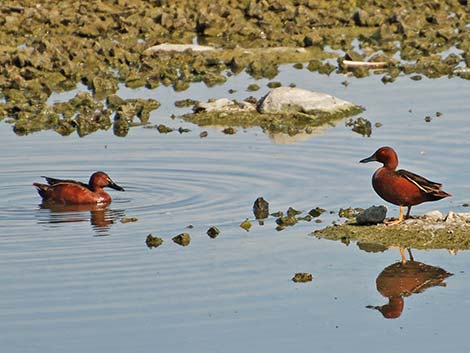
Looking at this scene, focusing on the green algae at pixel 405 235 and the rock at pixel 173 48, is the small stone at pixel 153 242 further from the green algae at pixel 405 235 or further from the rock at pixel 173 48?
the rock at pixel 173 48

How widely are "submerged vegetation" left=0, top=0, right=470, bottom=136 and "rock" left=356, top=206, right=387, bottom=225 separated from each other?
22.5 ft

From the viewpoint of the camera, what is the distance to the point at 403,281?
13195 mm

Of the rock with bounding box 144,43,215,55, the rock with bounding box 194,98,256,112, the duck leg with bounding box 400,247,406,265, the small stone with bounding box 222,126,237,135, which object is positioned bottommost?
the duck leg with bounding box 400,247,406,265

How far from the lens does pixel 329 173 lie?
18.1 meters

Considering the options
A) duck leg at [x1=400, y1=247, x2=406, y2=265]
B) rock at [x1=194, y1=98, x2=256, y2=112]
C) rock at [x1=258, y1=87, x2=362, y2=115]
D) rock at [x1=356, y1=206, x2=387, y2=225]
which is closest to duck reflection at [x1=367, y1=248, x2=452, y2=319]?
duck leg at [x1=400, y1=247, x2=406, y2=265]

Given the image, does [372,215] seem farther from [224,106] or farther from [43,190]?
[224,106]

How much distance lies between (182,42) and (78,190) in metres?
10.3

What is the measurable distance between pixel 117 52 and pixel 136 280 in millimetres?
12992

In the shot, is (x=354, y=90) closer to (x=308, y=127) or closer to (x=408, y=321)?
(x=308, y=127)

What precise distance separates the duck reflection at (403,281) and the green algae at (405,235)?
1.84 feet

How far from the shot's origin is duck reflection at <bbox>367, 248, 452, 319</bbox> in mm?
12391

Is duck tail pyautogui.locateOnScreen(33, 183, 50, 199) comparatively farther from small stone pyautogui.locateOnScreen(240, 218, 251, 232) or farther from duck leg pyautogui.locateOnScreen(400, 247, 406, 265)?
duck leg pyautogui.locateOnScreen(400, 247, 406, 265)

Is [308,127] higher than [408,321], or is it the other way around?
[308,127]

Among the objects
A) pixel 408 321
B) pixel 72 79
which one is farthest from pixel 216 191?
pixel 72 79
